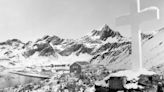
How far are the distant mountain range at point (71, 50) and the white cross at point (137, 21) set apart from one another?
645mm

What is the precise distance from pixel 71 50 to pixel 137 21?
1003 mm

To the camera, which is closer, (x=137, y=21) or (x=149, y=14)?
(x=149, y=14)

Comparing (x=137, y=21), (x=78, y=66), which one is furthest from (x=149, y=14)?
(x=78, y=66)

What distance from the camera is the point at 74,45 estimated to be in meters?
3.52

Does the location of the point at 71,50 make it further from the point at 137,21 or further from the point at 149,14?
the point at 149,14

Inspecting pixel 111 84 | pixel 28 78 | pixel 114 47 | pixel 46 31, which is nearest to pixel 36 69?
pixel 28 78

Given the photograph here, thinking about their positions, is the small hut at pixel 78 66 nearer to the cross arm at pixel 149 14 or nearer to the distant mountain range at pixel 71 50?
the distant mountain range at pixel 71 50

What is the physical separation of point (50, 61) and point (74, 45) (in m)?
0.30

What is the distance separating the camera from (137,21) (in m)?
2.70

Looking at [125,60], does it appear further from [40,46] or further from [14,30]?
[14,30]

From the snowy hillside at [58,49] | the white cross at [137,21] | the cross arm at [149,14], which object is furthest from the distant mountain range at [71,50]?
the cross arm at [149,14]

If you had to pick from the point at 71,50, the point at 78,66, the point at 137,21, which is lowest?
the point at 78,66

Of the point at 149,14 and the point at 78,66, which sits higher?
the point at 149,14

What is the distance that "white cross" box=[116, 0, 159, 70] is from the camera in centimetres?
259
